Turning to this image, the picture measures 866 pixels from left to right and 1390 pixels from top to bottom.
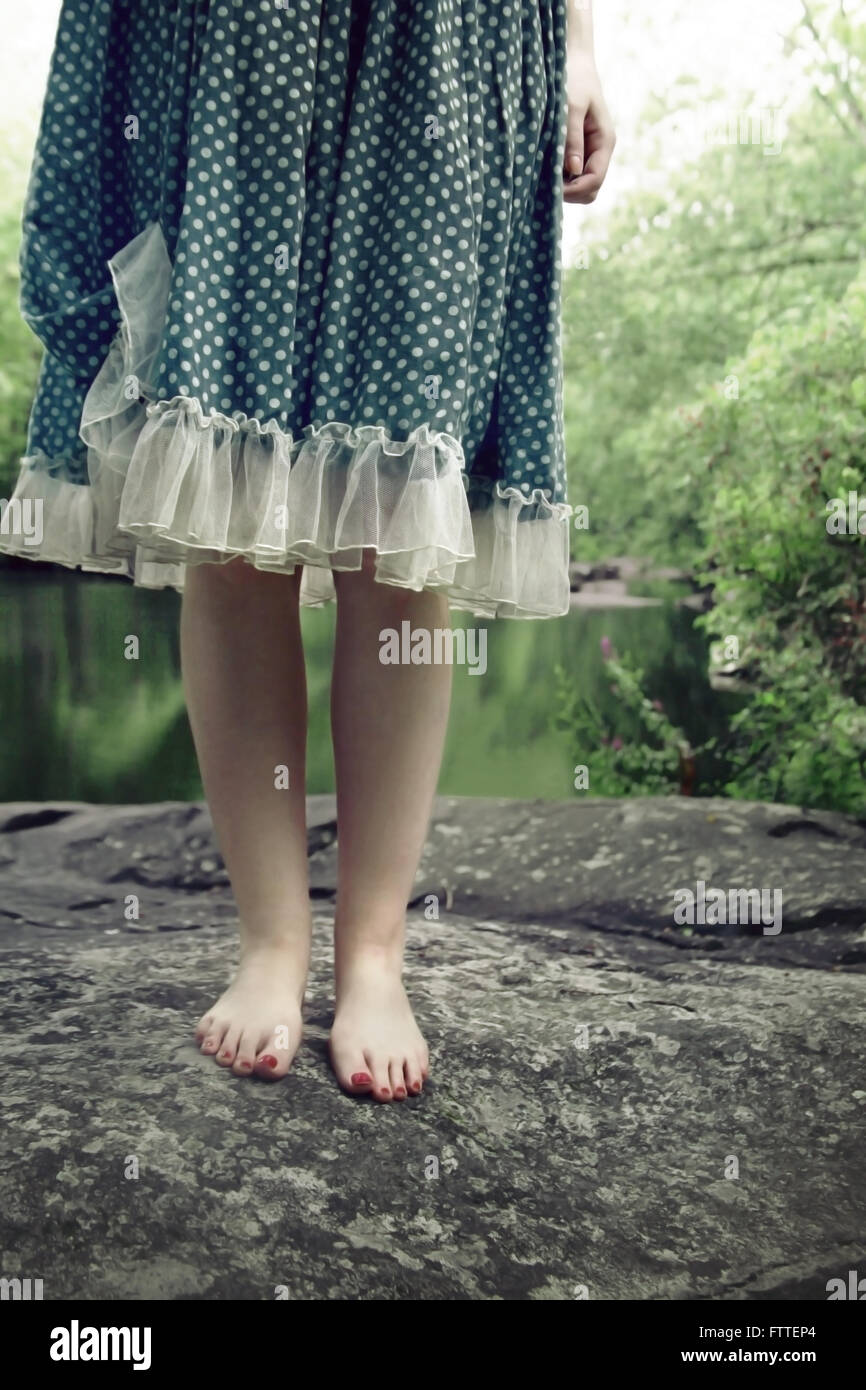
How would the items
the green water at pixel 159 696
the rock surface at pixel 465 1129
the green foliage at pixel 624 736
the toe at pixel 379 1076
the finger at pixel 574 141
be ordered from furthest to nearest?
the green foliage at pixel 624 736 → the green water at pixel 159 696 → the finger at pixel 574 141 → the toe at pixel 379 1076 → the rock surface at pixel 465 1129

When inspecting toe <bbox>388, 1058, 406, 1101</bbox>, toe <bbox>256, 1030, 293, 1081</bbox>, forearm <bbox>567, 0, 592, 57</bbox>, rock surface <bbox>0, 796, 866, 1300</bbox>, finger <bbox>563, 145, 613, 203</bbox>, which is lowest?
rock surface <bbox>0, 796, 866, 1300</bbox>

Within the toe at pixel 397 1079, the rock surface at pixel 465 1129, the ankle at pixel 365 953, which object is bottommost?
the rock surface at pixel 465 1129

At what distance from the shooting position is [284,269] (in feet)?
2.93

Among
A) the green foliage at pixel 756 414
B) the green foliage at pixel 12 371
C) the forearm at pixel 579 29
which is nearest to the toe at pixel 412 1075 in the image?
the forearm at pixel 579 29

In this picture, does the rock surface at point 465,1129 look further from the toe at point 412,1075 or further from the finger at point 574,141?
the finger at point 574,141

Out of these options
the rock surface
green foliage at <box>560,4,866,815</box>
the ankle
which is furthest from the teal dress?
green foliage at <box>560,4,866,815</box>

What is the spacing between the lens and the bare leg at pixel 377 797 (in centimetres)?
100

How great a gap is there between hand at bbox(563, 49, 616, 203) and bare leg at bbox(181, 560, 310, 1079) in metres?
0.45

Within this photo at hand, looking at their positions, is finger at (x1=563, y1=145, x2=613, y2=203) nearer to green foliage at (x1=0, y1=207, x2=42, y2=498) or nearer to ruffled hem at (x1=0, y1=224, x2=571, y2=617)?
ruffled hem at (x1=0, y1=224, x2=571, y2=617)

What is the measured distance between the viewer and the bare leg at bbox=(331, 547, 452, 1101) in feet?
3.27

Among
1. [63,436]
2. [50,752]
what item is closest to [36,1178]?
[63,436]

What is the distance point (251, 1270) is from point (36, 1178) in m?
0.17

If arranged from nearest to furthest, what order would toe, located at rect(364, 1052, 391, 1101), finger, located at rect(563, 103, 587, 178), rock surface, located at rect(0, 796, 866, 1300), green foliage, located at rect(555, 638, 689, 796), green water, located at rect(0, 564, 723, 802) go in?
rock surface, located at rect(0, 796, 866, 1300)
toe, located at rect(364, 1052, 391, 1101)
finger, located at rect(563, 103, 587, 178)
green water, located at rect(0, 564, 723, 802)
green foliage, located at rect(555, 638, 689, 796)

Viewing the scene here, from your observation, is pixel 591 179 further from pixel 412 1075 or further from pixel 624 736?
pixel 624 736
